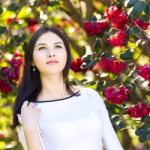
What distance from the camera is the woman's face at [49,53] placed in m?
2.60

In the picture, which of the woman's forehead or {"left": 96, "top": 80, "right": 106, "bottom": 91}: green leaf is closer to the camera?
the woman's forehead

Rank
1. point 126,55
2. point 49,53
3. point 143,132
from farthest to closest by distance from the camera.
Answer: point 126,55, point 143,132, point 49,53

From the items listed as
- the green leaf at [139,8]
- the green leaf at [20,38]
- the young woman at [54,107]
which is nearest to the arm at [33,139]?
the young woman at [54,107]

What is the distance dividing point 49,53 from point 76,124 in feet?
1.03

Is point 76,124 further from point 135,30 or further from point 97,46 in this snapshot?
point 97,46

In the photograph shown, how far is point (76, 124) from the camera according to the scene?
2574 mm

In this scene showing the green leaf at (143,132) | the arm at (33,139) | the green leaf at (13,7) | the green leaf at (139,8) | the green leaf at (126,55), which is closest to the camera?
the arm at (33,139)

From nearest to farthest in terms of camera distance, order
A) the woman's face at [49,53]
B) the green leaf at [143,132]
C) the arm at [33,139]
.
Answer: the arm at [33,139] → the woman's face at [49,53] → the green leaf at [143,132]

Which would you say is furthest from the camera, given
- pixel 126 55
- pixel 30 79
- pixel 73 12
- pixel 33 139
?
pixel 73 12

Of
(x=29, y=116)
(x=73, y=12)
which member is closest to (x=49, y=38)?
(x=29, y=116)

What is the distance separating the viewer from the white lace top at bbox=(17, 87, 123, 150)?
2559 millimetres

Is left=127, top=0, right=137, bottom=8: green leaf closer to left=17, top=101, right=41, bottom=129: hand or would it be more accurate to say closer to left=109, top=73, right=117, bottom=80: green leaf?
left=109, top=73, right=117, bottom=80: green leaf

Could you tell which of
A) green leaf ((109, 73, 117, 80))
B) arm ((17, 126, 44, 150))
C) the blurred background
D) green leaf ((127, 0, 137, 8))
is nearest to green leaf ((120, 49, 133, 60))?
the blurred background

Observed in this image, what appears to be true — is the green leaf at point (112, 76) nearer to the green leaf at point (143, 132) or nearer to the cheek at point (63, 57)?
the green leaf at point (143, 132)
